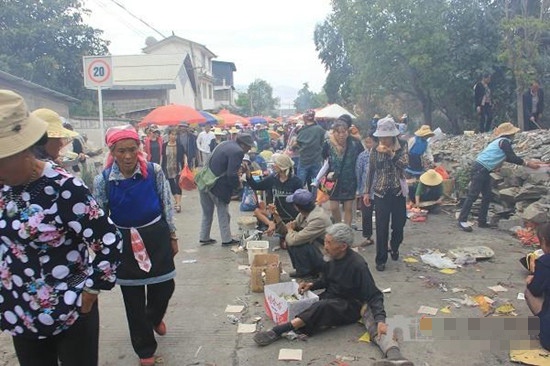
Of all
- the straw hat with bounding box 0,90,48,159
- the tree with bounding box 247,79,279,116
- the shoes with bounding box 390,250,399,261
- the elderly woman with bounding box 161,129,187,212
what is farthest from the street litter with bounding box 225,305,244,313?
the tree with bounding box 247,79,279,116

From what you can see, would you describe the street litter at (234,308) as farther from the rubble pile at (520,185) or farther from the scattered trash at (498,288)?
the rubble pile at (520,185)

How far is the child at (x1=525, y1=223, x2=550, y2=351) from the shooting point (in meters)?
3.76

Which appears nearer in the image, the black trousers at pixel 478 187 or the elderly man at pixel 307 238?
the elderly man at pixel 307 238

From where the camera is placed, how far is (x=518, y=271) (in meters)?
5.75

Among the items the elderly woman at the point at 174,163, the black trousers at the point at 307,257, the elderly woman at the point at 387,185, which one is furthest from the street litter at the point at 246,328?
the elderly woman at the point at 174,163

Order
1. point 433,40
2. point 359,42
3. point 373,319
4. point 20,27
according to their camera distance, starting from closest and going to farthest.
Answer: point 373,319 → point 433,40 → point 359,42 → point 20,27

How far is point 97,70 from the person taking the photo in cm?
916

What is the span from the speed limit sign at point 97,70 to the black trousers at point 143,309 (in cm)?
652

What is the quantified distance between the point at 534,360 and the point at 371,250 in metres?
3.33

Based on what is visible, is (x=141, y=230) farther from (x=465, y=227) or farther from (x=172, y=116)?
(x=172, y=116)

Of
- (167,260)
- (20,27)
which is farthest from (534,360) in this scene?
(20,27)

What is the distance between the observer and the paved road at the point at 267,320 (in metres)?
3.86

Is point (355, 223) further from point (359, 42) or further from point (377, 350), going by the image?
point (359, 42)

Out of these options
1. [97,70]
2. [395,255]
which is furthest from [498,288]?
[97,70]
